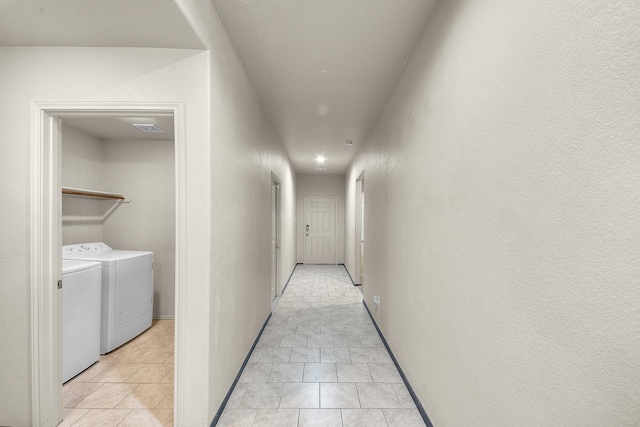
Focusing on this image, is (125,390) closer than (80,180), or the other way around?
(125,390)

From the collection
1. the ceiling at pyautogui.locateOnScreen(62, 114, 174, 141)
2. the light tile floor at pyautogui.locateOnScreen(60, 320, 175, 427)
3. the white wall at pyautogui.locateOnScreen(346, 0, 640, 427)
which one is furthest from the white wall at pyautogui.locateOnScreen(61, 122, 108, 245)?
the white wall at pyautogui.locateOnScreen(346, 0, 640, 427)

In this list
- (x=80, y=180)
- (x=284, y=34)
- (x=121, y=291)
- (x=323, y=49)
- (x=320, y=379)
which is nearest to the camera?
(x=284, y=34)

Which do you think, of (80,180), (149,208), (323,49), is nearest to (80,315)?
(149,208)

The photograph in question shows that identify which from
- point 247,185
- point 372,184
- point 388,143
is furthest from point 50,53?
point 372,184

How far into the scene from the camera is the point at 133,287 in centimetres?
289

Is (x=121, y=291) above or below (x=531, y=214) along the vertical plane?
below

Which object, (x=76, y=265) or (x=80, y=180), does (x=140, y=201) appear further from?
(x=76, y=265)

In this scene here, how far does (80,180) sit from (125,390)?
2552mm

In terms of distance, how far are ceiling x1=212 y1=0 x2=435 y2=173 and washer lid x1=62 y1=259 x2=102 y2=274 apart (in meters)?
2.20

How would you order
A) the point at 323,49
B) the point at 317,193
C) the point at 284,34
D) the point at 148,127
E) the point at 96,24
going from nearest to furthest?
the point at 96,24
the point at 284,34
the point at 323,49
the point at 148,127
the point at 317,193

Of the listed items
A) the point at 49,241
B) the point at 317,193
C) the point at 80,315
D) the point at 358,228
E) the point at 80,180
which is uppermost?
the point at 317,193

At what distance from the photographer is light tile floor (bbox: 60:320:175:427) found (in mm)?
1759

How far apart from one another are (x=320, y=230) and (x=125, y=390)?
574 cm

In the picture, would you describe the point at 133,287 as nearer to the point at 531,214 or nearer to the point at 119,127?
the point at 119,127
